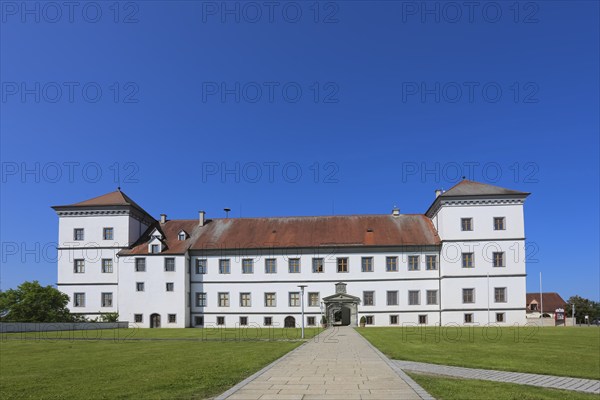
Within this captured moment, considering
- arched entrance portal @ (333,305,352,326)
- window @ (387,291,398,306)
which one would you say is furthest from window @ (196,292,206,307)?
window @ (387,291,398,306)

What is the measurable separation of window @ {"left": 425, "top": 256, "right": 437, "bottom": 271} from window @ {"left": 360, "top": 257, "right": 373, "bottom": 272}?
5495mm

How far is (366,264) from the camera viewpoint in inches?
1998

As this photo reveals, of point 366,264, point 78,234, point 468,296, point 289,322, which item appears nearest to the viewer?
point 468,296

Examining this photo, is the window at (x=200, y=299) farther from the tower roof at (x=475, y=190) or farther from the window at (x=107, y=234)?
the tower roof at (x=475, y=190)

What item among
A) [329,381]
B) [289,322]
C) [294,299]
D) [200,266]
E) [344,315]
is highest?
[200,266]

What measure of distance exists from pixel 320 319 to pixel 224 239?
13.0 m

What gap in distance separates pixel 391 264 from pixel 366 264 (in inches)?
97.8

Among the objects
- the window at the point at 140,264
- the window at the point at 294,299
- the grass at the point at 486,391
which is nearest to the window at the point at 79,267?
the window at the point at 140,264

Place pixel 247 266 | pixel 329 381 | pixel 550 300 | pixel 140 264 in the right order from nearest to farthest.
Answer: pixel 329 381, pixel 140 264, pixel 247 266, pixel 550 300

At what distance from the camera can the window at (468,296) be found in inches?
1885

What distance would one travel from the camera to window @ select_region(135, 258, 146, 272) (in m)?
50.3

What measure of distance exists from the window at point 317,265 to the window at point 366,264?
13.2 feet

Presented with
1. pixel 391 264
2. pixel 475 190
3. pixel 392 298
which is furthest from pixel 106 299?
pixel 475 190

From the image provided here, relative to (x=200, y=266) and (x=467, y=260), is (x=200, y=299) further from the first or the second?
(x=467, y=260)
